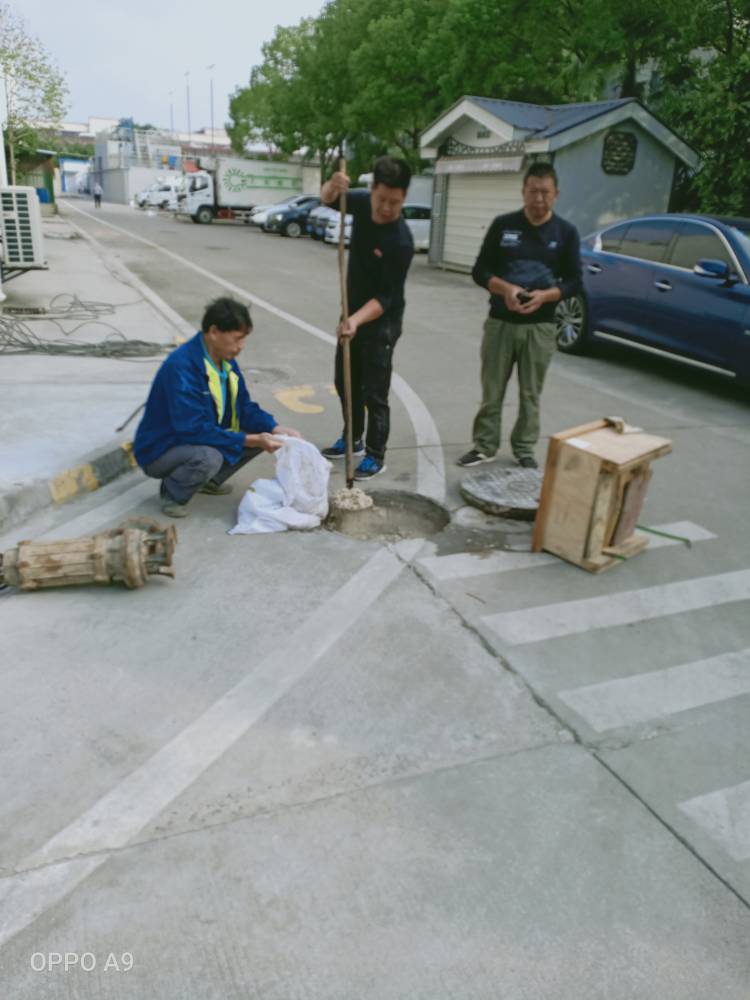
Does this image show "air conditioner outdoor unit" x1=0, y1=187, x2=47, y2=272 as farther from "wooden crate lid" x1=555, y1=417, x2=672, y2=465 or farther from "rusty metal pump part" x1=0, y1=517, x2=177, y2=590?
"wooden crate lid" x1=555, y1=417, x2=672, y2=465

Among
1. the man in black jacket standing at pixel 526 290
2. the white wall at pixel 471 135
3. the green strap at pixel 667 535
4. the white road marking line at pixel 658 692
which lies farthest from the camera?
the white wall at pixel 471 135

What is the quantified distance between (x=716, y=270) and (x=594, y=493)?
4.62m

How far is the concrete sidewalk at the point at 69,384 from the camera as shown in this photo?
4.72 metres

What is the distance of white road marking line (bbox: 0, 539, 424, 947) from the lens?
2.12 meters

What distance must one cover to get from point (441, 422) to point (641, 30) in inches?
661

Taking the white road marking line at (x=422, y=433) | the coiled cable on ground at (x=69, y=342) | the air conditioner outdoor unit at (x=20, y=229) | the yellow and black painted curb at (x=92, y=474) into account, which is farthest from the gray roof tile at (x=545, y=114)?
the yellow and black painted curb at (x=92, y=474)

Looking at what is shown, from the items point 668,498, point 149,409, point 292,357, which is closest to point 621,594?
point 668,498

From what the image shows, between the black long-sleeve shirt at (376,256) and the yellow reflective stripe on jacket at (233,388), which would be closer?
the yellow reflective stripe on jacket at (233,388)

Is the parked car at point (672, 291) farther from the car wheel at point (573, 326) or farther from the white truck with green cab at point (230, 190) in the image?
the white truck with green cab at point (230, 190)

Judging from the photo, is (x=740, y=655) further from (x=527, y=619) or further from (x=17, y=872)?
(x=17, y=872)

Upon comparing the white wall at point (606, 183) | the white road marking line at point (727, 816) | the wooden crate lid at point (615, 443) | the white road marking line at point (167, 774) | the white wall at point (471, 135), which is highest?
the white wall at point (471, 135)

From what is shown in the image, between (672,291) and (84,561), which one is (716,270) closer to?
(672,291)

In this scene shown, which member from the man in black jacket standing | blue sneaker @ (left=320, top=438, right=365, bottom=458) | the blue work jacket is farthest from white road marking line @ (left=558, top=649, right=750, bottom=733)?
blue sneaker @ (left=320, top=438, right=365, bottom=458)

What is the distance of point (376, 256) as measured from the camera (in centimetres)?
500
